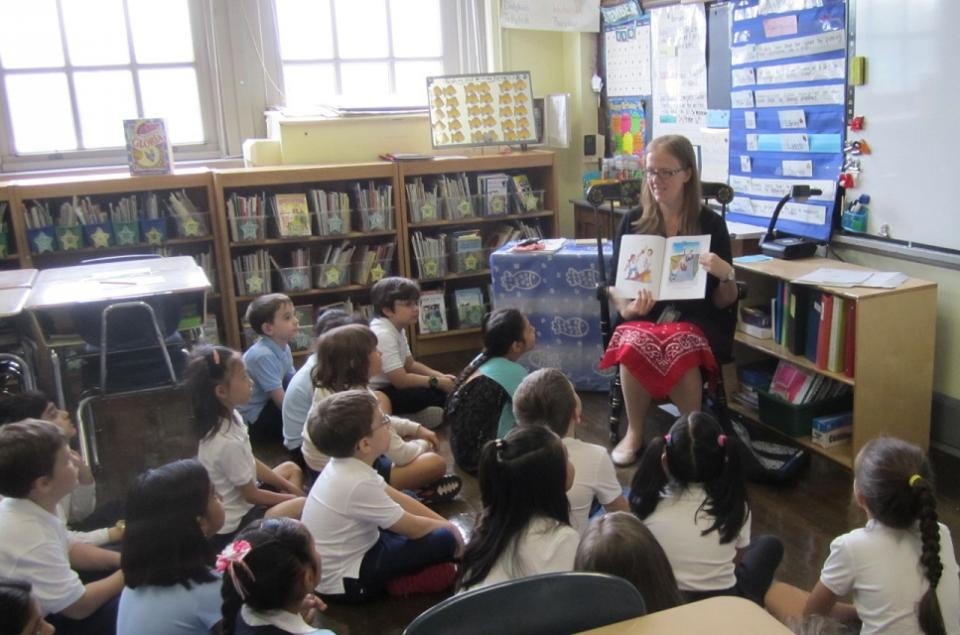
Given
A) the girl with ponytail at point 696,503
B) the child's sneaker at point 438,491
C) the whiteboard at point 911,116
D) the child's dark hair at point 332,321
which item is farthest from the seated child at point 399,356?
the whiteboard at point 911,116

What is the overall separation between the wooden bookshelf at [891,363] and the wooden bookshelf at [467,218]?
75.4 inches

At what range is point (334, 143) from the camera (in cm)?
443

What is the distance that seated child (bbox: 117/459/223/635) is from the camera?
1663 mm

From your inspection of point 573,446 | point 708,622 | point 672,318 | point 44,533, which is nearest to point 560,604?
point 708,622

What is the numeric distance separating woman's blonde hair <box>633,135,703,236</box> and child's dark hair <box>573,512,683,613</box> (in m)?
1.85

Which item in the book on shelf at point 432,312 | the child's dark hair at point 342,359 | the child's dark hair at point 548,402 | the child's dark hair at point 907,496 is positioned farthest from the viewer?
the book on shelf at point 432,312

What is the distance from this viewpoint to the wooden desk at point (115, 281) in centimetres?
293

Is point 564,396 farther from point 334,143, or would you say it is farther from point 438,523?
point 334,143

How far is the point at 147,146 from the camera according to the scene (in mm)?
4070

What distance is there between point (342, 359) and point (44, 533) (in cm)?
109

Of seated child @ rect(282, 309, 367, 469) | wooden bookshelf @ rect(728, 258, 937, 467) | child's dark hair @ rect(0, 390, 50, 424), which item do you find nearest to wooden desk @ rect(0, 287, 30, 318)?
child's dark hair @ rect(0, 390, 50, 424)

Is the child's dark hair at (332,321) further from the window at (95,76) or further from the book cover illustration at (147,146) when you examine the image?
→ the window at (95,76)

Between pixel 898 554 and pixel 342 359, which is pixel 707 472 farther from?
pixel 342 359

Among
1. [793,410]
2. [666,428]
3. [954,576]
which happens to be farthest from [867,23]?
[954,576]
